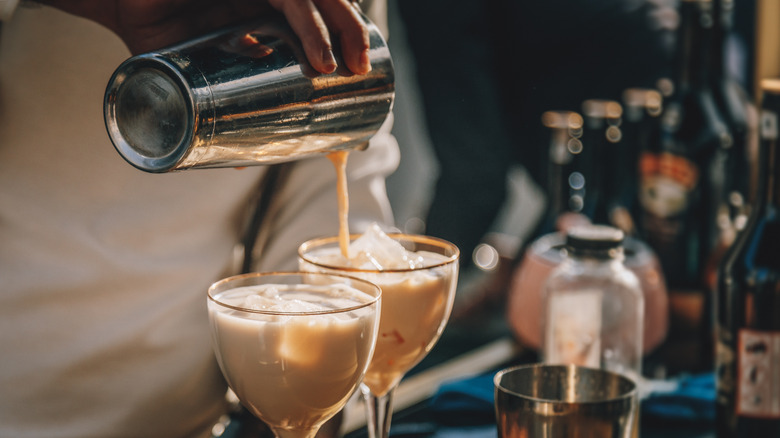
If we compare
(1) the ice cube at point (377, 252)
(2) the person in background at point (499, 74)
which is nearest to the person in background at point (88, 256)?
(1) the ice cube at point (377, 252)

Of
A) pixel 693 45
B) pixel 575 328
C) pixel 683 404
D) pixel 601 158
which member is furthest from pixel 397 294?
pixel 693 45

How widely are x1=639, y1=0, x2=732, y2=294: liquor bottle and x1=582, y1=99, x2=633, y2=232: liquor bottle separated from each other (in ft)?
0.19

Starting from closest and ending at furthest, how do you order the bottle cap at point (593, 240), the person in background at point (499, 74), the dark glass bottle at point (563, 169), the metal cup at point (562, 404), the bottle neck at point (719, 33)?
the metal cup at point (562, 404), the bottle cap at point (593, 240), the bottle neck at point (719, 33), the dark glass bottle at point (563, 169), the person in background at point (499, 74)

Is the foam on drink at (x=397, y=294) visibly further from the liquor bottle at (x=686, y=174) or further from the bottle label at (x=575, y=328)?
the liquor bottle at (x=686, y=174)

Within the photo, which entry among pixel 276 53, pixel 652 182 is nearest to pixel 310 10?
pixel 276 53

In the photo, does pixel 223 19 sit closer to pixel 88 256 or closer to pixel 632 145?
pixel 88 256

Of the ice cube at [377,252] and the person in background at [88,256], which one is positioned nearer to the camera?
the ice cube at [377,252]

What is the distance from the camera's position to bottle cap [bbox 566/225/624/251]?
104 centimetres

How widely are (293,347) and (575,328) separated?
586 millimetres

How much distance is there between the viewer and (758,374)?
3.09 ft

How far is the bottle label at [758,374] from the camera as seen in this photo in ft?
3.07

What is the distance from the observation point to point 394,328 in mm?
800

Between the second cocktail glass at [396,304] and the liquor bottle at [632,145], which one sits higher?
the liquor bottle at [632,145]

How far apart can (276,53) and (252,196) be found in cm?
48
